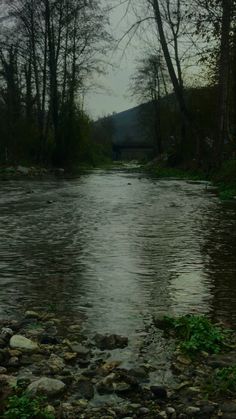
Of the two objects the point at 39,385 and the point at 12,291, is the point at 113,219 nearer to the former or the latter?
the point at 12,291

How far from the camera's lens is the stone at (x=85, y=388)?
3.18 m

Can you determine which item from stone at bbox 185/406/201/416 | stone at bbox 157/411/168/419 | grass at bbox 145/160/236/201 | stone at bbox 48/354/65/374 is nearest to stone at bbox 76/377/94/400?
stone at bbox 48/354/65/374

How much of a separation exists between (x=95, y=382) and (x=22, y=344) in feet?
2.52

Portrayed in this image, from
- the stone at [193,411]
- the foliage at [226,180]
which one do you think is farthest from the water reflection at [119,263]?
the foliage at [226,180]

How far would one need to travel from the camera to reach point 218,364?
11.9 feet

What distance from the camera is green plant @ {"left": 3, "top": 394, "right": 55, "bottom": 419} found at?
287 cm

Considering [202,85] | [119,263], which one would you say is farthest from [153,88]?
[119,263]

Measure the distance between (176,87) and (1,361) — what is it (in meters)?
24.0

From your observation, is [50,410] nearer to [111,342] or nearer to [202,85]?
[111,342]

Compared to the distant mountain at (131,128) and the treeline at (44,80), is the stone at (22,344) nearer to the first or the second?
the treeline at (44,80)

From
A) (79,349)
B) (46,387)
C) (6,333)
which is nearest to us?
(46,387)

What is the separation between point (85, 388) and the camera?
3.25 metres

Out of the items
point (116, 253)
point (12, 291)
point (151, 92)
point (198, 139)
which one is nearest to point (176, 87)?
point (198, 139)

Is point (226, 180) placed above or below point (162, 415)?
above
